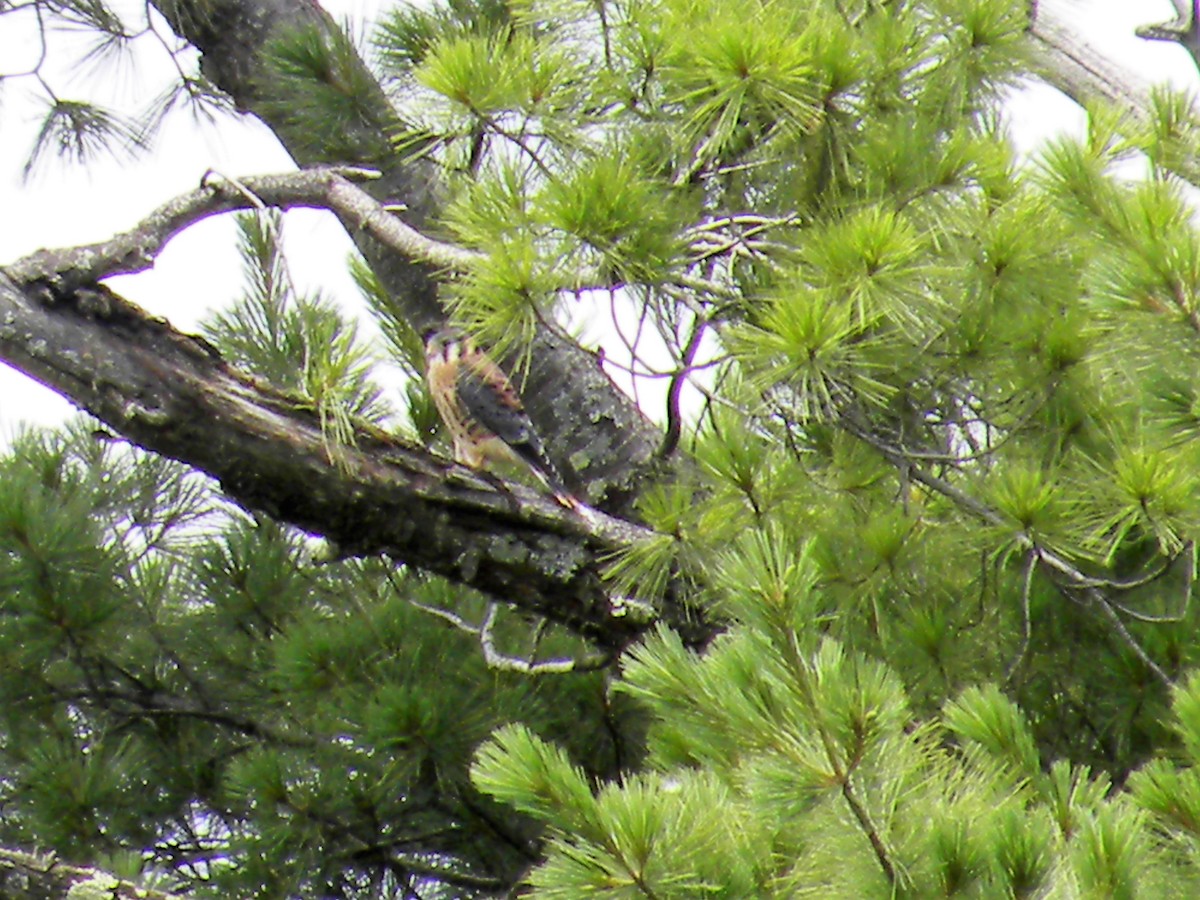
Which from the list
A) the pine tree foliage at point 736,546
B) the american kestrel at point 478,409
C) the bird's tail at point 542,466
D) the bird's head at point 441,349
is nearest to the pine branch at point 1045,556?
the pine tree foliage at point 736,546

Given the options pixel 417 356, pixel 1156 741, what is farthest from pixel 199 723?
pixel 1156 741

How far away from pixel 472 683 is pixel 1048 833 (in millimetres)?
1416

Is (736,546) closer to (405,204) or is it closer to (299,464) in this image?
(299,464)

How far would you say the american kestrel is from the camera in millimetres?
2832

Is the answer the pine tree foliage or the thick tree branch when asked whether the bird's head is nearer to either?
the pine tree foliage

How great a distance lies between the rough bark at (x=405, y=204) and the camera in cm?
250

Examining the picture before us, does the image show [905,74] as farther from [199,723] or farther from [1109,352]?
[199,723]

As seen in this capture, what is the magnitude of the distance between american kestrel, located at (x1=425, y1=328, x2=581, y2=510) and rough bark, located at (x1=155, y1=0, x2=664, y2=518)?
0.34 ft

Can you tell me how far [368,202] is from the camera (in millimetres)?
2059

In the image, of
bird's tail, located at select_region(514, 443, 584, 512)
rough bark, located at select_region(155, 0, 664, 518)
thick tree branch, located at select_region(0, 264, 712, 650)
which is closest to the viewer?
thick tree branch, located at select_region(0, 264, 712, 650)

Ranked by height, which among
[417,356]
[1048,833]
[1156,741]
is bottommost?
[1048,833]

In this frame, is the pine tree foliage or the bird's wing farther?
the bird's wing

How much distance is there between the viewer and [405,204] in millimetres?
2650

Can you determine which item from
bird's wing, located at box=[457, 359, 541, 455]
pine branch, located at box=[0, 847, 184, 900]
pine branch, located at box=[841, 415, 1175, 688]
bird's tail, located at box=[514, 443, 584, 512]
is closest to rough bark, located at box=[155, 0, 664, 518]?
bird's tail, located at box=[514, 443, 584, 512]
